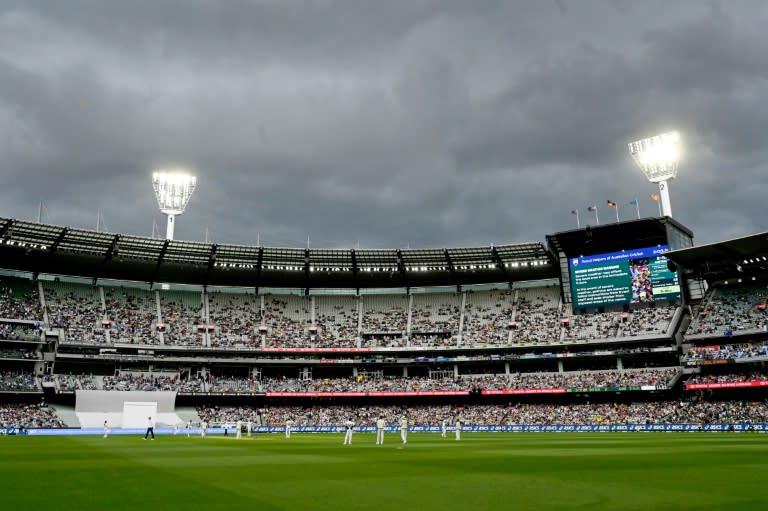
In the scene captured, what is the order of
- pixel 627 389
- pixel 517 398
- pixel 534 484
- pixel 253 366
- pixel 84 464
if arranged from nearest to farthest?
1. pixel 534 484
2. pixel 84 464
3. pixel 627 389
4. pixel 517 398
5. pixel 253 366

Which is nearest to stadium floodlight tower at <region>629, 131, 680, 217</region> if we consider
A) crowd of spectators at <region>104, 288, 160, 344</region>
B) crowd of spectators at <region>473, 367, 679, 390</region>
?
crowd of spectators at <region>473, 367, 679, 390</region>

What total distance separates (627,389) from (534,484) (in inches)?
2424

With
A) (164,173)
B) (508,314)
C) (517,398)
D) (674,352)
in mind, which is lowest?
(517,398)

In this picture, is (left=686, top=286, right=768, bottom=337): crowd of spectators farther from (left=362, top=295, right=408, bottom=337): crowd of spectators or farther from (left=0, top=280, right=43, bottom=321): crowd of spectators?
(left=0, top=280, right=43, bottom=321): crowd of spectators

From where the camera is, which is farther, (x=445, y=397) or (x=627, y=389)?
(x=445, y=397)

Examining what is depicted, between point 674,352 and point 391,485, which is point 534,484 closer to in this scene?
point 391,485

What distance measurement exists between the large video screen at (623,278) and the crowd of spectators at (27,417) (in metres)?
67.3

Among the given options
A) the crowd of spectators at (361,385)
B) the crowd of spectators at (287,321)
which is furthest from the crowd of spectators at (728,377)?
the crowd of spectators at (287,321)

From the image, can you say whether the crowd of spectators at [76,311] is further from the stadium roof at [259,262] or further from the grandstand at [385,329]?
the stadium roof at [259,262]

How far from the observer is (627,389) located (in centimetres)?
7075

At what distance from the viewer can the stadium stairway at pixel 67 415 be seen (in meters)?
70.2

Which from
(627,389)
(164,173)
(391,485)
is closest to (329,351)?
(164,173)

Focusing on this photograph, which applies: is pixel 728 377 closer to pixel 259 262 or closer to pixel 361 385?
pixel 361 385

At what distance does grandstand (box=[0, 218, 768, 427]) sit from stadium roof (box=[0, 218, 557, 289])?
0.99 ft
